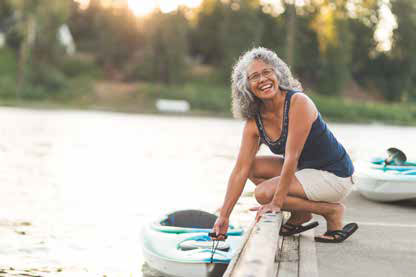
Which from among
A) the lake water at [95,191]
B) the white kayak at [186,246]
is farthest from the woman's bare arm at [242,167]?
the lake water at [95,191]

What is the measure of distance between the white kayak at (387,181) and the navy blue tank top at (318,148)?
259 cm

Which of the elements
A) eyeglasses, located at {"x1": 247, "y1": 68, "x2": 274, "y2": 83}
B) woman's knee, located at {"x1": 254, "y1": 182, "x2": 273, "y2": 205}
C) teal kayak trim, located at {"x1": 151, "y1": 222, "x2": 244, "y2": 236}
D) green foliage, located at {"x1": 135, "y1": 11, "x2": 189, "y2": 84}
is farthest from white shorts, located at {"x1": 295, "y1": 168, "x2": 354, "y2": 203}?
green foliage, located at {"x1": 135, "y1": 11, "x2": 189, "y2": 84}

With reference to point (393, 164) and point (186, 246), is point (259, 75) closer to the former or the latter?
point (186, 246)

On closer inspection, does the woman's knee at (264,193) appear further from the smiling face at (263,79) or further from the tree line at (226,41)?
the tree line at (226,41)

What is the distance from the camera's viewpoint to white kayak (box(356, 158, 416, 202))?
25.1 feet

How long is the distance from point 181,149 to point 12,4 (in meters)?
33.0

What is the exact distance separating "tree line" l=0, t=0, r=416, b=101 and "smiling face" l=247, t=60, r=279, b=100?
39.5 meters

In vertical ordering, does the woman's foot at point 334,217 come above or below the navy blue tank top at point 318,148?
below

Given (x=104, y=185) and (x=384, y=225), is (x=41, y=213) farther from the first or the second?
(x=384, y=225)

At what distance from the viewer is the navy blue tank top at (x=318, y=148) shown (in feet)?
16.4

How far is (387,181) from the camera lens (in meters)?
7.80

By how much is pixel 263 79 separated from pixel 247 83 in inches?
5.5

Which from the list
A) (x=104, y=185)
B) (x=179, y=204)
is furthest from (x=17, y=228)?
(x=104, y=185)

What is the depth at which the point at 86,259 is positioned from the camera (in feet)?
22.5
